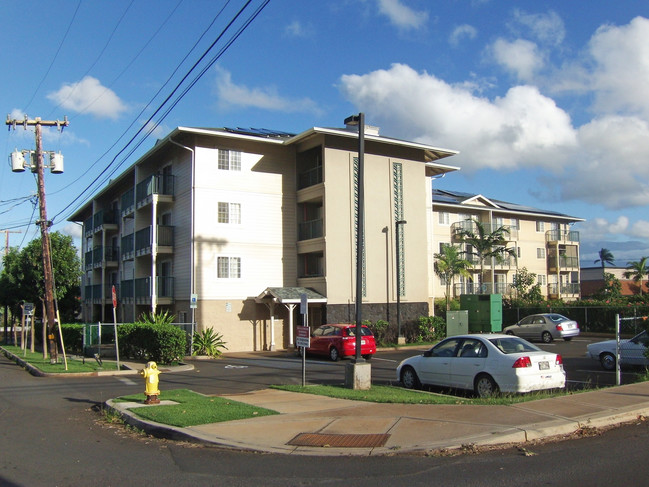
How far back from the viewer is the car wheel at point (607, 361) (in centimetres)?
1783

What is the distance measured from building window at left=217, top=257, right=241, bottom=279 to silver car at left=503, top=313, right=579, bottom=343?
15.8m

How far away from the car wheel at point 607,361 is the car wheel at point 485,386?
714 centimetres

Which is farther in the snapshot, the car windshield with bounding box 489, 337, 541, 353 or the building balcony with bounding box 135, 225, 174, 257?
the building balcony with bounding box 135, 225, 174, 257

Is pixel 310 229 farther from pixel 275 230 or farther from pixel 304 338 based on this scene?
pixel 304 338

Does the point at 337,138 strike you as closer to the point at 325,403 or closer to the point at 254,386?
the point at 254,386

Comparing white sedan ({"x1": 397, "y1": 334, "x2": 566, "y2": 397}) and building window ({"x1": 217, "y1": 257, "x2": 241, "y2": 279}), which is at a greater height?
building window ({"x1": 217, "y1": 257, "x2": 241, "y2": 279})

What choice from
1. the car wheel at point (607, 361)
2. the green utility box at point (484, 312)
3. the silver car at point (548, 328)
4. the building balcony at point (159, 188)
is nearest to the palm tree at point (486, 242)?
the green utility box at point (484, 312)

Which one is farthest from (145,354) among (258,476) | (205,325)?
(258,476)

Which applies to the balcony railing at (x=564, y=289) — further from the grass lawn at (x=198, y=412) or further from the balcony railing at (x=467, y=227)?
the grass lawn at (x=198, y=412)

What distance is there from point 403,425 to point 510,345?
4581 mm

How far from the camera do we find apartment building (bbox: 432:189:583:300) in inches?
1922

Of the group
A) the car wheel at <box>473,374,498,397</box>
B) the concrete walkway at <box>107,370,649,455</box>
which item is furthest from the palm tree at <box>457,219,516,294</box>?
the concrete walkway at <box>107,370,649,455</box>

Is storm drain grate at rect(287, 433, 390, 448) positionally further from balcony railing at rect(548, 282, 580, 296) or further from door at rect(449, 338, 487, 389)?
balcony railing at rect(548, 282, 580, 296)

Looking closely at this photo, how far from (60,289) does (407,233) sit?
73.2 ft
